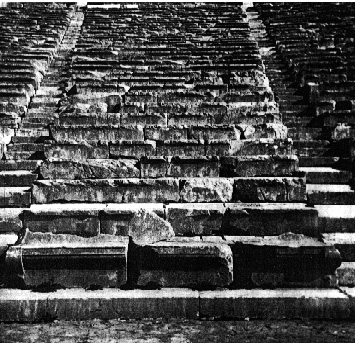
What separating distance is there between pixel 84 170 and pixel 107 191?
0.34 metres

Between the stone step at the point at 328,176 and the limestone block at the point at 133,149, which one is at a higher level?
the limestone block at the point at 133,149

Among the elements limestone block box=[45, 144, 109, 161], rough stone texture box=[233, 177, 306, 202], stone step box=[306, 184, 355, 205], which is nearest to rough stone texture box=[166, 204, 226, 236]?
rough stone texture box=[233, 177, 306, 202]

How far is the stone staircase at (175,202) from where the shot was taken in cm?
307

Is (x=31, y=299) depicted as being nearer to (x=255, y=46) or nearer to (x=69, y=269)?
(x=69, y=269)

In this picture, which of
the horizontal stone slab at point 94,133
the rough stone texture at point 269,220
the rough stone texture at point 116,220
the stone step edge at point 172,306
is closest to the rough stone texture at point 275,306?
the stone step edge at point 172,306

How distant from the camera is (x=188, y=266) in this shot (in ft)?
10.5

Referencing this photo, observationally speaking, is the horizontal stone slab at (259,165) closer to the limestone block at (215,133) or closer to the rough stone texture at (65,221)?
the limestone block at (215,133)

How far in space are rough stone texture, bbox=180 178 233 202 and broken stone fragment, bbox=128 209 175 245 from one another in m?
0.33

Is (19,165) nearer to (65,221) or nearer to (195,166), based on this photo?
(65,221)

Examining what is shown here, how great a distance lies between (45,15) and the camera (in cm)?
948

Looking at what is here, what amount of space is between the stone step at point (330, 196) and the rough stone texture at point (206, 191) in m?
0.71

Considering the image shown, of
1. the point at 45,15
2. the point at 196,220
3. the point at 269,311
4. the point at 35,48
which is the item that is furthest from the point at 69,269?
the point at 45,15

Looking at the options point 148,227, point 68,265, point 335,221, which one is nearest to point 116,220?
point 148,227

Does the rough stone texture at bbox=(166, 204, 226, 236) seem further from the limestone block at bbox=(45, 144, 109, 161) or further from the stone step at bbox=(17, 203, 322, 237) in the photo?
the limestone block at bbox=(45, 144, 109, 161)
